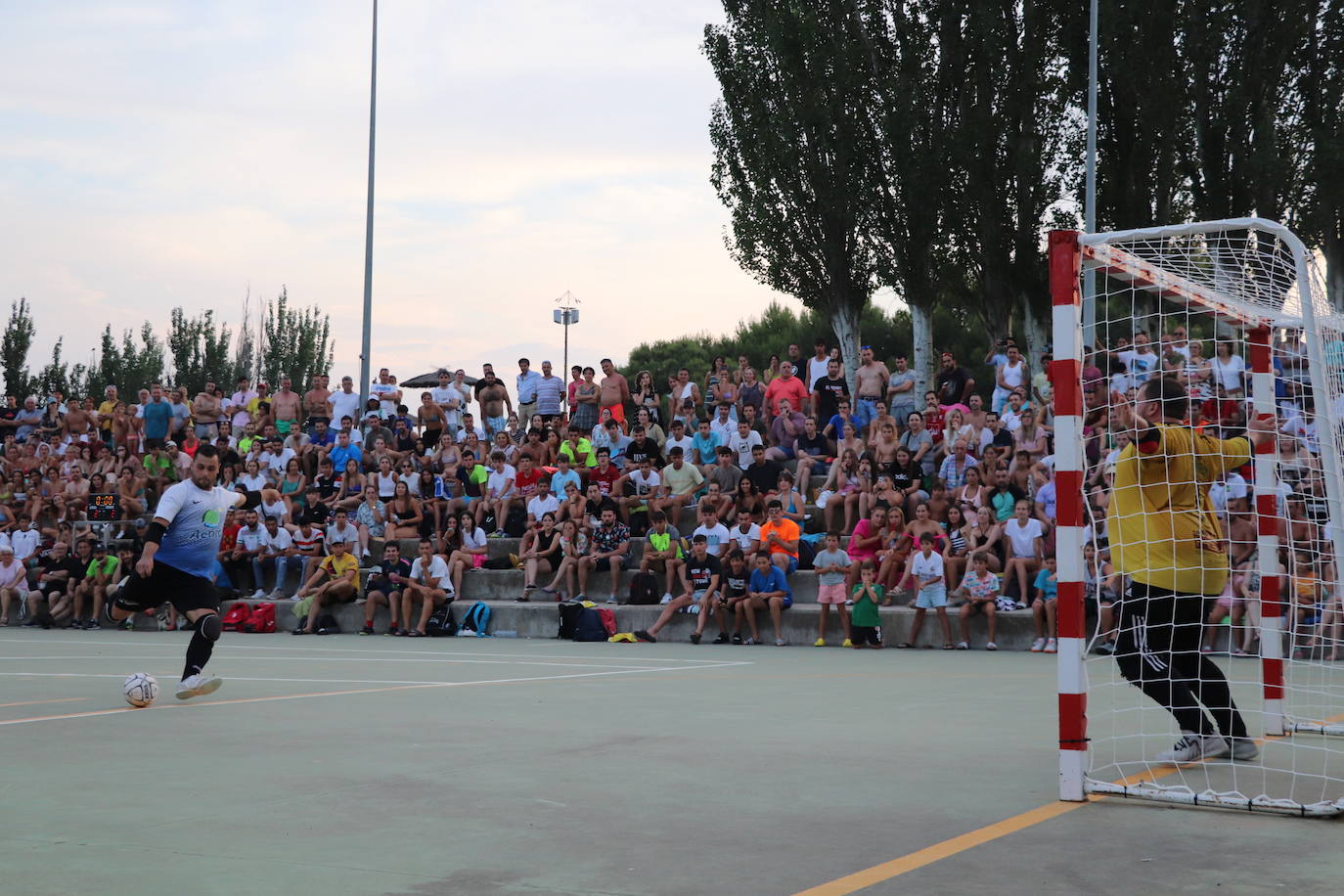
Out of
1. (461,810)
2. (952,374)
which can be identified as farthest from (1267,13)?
(461,810)

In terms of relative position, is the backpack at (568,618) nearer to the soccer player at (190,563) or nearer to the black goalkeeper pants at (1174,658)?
the soccer player at (190,563)

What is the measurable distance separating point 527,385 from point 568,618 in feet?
26.9

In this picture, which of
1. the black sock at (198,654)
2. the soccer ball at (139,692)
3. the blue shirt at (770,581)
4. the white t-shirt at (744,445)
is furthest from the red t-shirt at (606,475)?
the soccer ball at (139,692)

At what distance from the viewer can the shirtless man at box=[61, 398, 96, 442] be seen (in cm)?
2886

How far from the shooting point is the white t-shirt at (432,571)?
20.0m

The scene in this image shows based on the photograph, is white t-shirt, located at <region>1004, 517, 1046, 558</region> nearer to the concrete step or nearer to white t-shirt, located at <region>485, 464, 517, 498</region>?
the concrete step

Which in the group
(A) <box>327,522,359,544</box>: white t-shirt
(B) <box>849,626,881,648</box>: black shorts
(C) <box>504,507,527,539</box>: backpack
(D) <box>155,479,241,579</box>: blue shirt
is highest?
(C) <box>504,507,527,539</box>: backpack

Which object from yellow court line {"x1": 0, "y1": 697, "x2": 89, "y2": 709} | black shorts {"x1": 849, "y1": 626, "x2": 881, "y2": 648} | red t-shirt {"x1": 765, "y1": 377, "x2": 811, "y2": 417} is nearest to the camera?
yellow court line {"x1": 0, "y1": 697, "x2": 89, "y2": 709}

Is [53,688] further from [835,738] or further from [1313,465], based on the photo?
[1313,465]

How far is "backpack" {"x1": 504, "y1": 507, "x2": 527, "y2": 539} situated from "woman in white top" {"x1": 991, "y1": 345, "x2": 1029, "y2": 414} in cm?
787

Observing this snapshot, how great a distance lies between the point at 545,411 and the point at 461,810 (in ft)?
67.0

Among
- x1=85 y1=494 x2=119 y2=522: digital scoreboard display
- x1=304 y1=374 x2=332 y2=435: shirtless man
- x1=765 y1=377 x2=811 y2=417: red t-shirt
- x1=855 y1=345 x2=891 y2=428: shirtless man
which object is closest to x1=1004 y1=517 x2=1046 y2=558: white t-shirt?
x1=855 y1=345 x2=891 y2=428: shirtless man

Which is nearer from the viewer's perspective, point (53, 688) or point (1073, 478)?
point (1073, 478)

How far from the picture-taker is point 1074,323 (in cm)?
612
